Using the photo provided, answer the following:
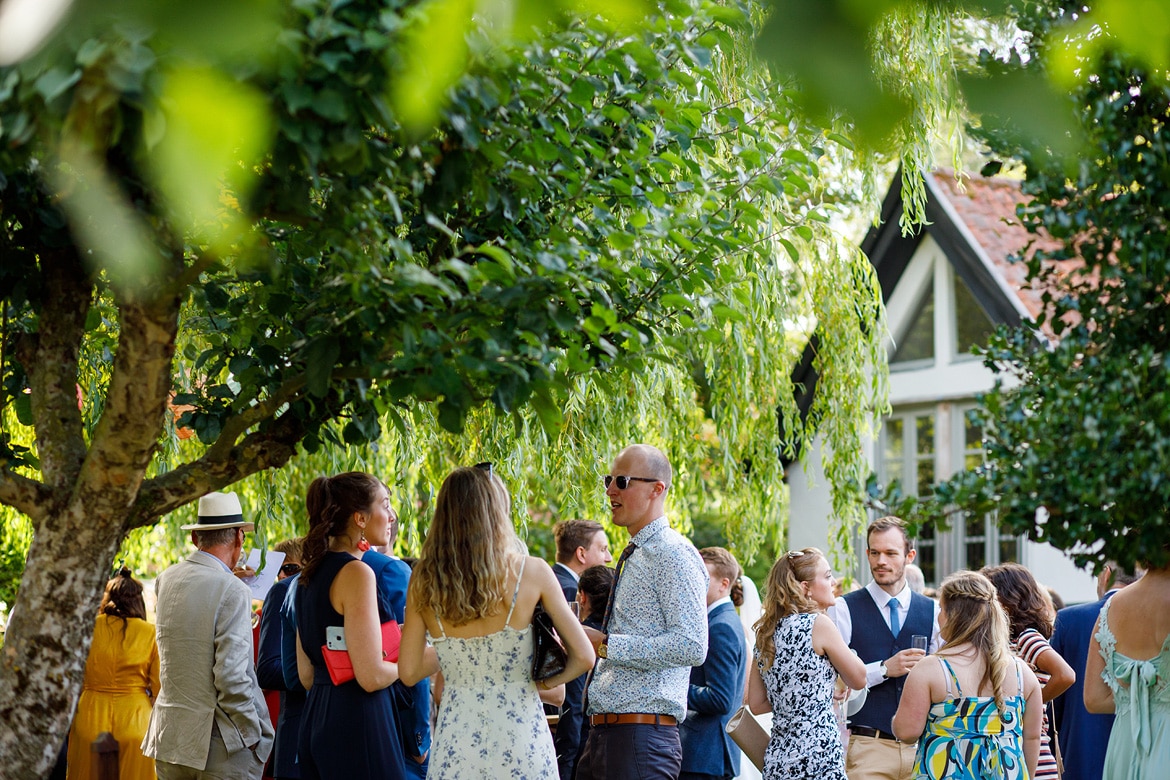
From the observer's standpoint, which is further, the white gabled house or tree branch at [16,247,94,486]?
the white gabled house

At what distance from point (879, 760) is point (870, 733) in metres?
0.20

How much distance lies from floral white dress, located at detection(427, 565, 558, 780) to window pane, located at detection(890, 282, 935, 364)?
1322cm

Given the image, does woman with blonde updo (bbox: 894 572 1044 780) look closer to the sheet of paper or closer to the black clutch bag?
the black clutch bag

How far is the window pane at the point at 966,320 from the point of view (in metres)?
16.2

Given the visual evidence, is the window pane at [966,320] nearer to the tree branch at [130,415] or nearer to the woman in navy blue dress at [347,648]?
the woman in navy blue dress at [347,648]

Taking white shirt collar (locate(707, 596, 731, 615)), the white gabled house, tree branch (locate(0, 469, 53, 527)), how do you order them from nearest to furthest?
tree branch (locate(0, 469, 53, 527)), white shirt collar (locate(707, 596, 731, 615)), the white gabled house

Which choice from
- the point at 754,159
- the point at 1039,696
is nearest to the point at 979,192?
the point at 1039,696

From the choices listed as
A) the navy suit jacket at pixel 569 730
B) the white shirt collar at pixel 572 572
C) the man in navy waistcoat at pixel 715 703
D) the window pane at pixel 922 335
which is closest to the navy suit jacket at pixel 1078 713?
the man in navy waistcoat at pixel 715 703

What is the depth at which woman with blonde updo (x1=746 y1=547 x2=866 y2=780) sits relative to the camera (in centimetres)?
545

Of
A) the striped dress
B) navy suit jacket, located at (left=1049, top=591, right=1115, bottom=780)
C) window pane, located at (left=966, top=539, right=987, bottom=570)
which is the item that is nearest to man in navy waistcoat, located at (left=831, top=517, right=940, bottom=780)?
the striped dress

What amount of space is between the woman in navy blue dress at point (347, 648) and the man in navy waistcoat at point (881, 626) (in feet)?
8.49

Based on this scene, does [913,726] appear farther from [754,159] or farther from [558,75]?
[558,75]

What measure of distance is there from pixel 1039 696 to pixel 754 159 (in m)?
2.90

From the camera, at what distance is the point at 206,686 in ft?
18.9
